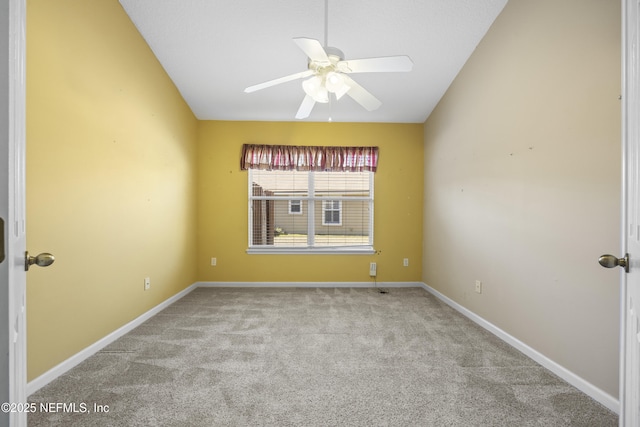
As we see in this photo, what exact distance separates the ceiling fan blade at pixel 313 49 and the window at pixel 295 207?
106 inches

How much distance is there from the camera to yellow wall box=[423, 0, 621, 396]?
164 cm

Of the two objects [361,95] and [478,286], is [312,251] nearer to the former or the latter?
[478,286]

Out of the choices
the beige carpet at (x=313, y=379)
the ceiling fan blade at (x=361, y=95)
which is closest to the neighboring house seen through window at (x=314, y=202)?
the beige carpet at (x=313, y=379)

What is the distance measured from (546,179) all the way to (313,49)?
5.73ft

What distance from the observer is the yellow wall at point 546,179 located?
164cm

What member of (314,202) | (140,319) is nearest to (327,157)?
(314,202)

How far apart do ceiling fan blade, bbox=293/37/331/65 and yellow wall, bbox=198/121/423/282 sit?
98.5 inches

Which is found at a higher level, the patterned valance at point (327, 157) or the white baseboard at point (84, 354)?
the patterned valance at point (327, 157)

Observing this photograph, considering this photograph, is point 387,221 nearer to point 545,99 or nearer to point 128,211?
point 545,99

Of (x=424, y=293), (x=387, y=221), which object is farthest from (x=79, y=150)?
(x=424, y=293)

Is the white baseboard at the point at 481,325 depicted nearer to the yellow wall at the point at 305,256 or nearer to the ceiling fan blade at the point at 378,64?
the yellow wall at the point at 305,256

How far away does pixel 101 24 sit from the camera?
2.29 meters

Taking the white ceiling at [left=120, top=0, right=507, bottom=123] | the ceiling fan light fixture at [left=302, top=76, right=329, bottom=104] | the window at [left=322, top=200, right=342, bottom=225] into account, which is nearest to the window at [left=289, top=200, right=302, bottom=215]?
the window at [left=322, top=200, right=342, bottom=225]

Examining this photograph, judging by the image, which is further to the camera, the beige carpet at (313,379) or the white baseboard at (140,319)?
the white baseboard at (140,319)
